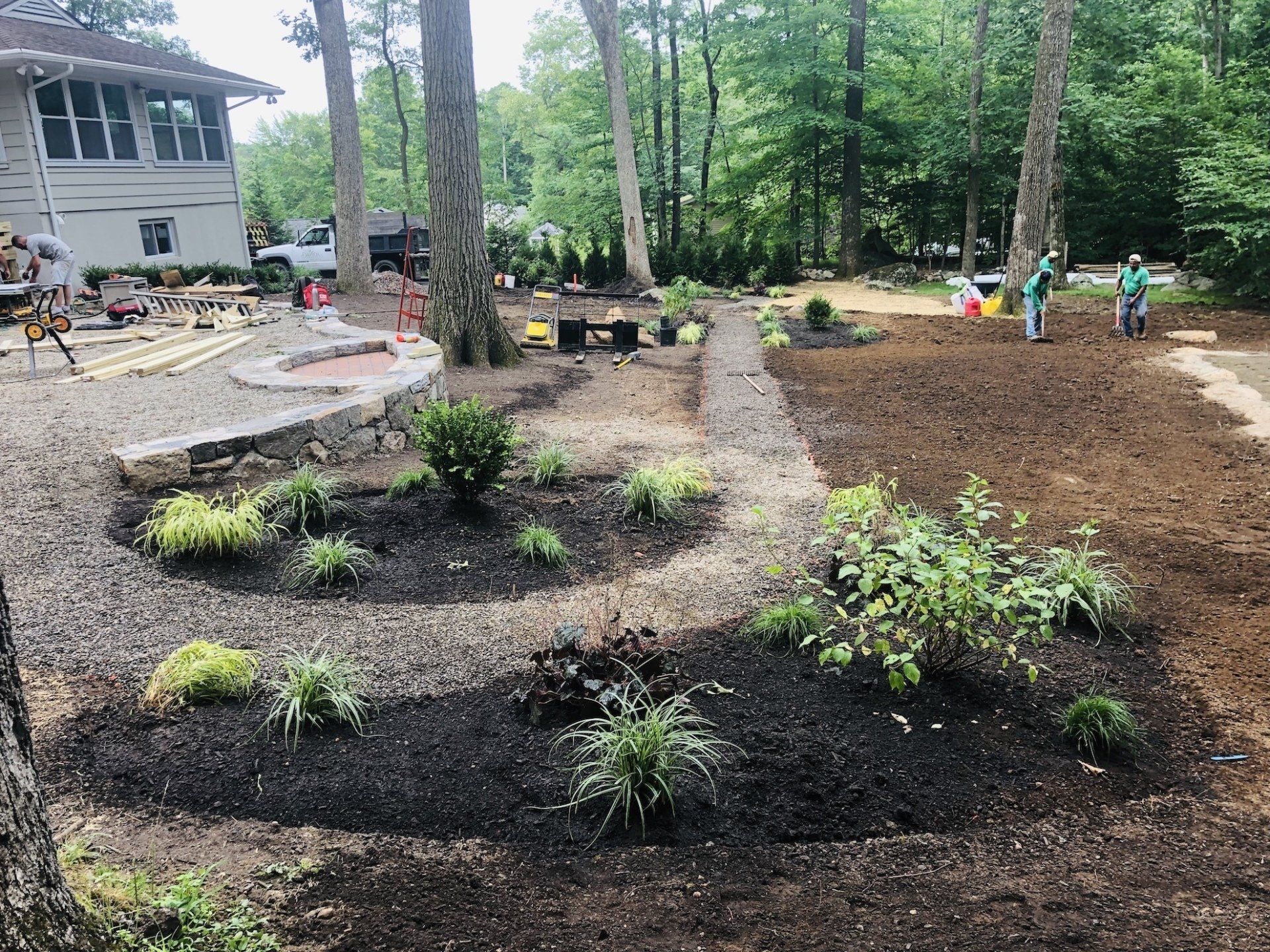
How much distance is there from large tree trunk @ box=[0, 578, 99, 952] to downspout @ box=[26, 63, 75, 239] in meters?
17.8

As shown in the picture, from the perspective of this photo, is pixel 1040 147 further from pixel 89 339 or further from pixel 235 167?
pixel 235 167

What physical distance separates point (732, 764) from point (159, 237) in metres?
21.1

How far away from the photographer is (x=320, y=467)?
6.88m

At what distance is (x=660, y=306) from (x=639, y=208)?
3896mm

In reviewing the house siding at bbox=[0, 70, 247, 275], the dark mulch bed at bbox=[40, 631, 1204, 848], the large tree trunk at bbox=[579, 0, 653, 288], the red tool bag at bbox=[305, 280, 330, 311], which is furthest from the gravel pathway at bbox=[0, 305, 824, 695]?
the large tree trunk at bbox=[579, 0, 653, 288]

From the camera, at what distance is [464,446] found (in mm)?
5641

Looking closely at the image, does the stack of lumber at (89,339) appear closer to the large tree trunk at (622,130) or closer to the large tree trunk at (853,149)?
the large tree trunk at (622,130)

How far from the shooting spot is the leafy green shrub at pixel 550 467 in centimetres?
672

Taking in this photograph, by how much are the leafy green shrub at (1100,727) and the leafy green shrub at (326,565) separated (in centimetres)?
357

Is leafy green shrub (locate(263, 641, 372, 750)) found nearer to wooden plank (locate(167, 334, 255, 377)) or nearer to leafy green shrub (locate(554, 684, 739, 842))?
leafy green shrub (locate(554, 684, 739, 842))

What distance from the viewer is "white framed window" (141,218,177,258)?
19.4m

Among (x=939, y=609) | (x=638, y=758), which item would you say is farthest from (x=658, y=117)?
(x=638, y=758)

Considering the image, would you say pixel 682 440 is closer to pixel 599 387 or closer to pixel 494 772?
pixel 599 387

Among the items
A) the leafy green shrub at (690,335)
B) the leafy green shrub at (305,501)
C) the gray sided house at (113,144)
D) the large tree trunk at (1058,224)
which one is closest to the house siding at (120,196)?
the gray sided house at (113,144)
